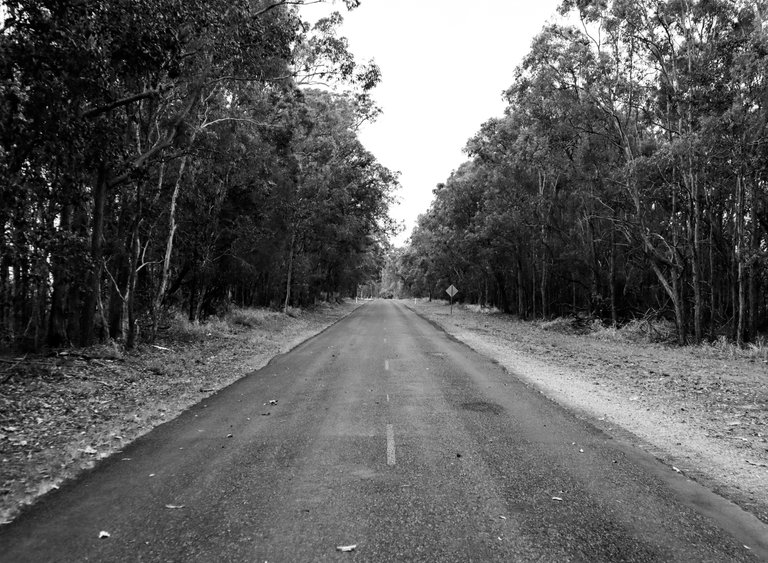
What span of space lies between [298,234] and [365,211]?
241 inches

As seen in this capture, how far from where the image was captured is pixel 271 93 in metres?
16.9

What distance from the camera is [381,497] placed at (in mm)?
4449

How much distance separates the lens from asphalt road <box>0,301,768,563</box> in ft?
11.8

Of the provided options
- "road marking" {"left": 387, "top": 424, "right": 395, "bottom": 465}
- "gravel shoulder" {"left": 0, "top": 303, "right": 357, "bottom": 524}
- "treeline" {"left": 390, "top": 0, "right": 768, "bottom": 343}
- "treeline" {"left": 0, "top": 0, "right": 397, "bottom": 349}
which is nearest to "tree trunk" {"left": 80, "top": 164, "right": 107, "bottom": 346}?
"treeline" {"left": 0, "top": 0, "right": 397, "bottom": 349}

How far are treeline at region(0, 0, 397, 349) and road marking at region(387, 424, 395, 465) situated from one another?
655 cm

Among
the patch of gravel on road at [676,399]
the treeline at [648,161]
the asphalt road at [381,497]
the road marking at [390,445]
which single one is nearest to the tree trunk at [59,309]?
the asphalt road at [381,497]

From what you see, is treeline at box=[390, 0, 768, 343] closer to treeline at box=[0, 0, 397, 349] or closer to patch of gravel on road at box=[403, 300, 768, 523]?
→ patch of gravel on road at box=[403, 300, 768, 523]

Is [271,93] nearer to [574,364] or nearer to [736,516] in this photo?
[574,364]

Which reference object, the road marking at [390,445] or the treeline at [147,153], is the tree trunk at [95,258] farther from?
the road marking at [390,445]

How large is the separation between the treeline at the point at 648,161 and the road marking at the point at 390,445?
14.8m

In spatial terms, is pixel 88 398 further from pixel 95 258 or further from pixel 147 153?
pixel 147 153

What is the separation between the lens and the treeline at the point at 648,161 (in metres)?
16.0

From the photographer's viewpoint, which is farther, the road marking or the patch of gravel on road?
the patch of gravel on road

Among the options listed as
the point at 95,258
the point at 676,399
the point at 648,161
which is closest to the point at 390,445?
the point at 676,399
